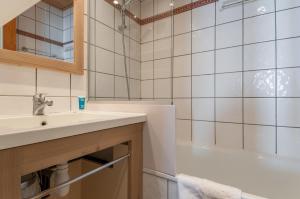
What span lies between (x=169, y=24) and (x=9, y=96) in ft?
4.30

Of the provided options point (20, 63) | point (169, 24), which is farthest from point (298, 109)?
point (20, 63)

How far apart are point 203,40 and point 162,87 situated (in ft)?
1.80

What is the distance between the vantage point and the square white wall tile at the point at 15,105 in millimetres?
814

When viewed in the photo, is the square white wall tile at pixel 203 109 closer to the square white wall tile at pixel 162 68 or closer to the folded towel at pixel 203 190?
the square white wall tile at pixel 162 68

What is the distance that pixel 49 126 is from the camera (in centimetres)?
55

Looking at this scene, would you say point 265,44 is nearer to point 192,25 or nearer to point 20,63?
point 192,25

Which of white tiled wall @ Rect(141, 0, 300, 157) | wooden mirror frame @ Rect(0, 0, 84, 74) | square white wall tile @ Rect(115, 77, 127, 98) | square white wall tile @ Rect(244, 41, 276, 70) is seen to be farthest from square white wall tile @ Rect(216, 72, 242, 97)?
wooden mirror frame @ Rect(0, 0, 84, 74)

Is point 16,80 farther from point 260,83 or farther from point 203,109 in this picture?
point 260,83

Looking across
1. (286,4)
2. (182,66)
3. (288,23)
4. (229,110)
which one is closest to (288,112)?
(229,110)

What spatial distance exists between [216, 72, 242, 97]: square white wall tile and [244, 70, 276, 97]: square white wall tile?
5cm

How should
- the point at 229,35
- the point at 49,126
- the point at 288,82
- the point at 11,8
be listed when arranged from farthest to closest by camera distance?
the point at 229,35
the point at 288,82
the point at 11,8
the point at 49,126

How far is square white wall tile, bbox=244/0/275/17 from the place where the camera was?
1.29 metres

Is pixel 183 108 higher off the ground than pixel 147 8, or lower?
lower

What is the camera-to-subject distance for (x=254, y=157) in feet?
4.33
